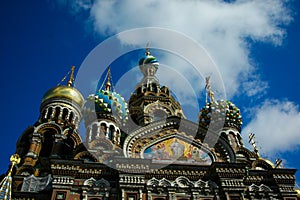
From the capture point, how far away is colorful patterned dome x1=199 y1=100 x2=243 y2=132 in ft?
59.4

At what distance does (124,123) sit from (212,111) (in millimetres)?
4589

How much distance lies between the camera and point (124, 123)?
18672 millimetres

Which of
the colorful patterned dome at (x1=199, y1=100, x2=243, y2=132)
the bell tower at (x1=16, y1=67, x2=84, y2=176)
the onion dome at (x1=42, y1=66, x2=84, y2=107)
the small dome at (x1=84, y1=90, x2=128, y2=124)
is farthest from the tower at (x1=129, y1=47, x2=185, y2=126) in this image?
the bell tower at (x1=16, y1=67, x2=84, y2=176)

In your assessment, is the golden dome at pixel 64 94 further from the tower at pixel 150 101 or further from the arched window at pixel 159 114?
the arched window at pixel 159 114

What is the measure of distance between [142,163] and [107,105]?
711 cm

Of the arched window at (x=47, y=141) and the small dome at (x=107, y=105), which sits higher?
the small dome at (x=107, y=105)

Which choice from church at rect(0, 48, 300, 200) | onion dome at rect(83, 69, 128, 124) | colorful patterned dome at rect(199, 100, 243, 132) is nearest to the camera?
church at rect(0, 48, 300, 200)

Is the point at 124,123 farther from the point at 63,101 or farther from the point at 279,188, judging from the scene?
the point at 279,188

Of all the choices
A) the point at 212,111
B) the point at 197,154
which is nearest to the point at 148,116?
the point at 212,111

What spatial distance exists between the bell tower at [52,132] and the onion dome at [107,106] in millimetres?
1517

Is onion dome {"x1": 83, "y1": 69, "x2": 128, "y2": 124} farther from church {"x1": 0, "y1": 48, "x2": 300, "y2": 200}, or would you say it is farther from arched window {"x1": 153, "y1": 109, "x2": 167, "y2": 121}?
arched window {"x1": 153, "y1": 109, "x2": 167, "y2": 121}

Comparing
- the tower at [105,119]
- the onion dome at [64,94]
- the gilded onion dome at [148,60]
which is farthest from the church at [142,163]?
the gilded onion dome at [148,60]

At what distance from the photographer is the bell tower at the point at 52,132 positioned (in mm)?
16312

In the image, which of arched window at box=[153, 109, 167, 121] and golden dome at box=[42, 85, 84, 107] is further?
golden dome at box=[42, 85, 84, 107]
